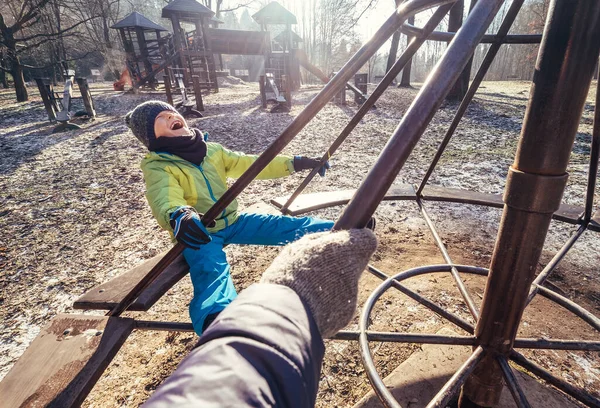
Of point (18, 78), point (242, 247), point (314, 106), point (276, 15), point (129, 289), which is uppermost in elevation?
point (276, 15)

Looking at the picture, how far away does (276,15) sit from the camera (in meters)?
15.4

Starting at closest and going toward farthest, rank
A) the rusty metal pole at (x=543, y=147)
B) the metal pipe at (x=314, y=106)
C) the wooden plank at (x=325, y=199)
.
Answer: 1. the rusty metal pole at (x=543, y=147)
2. the metal pipe at (x=314, y=106)
3. the wooden plank at (x=325, y=199)

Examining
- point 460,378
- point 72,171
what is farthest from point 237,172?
point 72,171

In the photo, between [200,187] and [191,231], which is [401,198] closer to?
[200,187]

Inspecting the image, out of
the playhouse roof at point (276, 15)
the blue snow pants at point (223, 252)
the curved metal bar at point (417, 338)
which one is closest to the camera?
the curved metal bar at point (417, 338)

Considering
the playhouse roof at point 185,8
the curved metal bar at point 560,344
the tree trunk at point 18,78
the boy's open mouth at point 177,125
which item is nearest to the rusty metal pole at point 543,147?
the curved metal bar at point 560,344

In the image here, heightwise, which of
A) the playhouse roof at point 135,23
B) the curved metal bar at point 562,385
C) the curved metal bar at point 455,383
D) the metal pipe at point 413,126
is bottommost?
the curved metal bar at point 562,385

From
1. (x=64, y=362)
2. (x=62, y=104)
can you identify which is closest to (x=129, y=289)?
(x=64, y=362)

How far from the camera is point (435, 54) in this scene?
3506 centimetres

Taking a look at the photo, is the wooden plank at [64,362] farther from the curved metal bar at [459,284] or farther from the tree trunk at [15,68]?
the tree trunk at [15,68]

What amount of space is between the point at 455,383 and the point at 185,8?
16.4 m

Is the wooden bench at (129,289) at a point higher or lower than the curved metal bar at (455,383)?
higher

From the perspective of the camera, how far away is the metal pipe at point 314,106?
3.60 feet

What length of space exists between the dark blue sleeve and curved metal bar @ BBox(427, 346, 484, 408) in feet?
2.14
